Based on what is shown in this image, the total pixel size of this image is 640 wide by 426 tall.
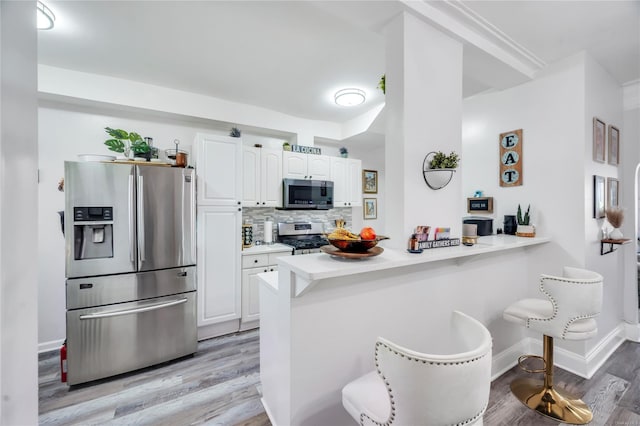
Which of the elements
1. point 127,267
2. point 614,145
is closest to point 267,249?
point 127,267

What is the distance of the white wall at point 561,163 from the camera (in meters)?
2.22

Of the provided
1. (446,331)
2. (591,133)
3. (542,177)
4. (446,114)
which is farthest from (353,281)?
(591,133)

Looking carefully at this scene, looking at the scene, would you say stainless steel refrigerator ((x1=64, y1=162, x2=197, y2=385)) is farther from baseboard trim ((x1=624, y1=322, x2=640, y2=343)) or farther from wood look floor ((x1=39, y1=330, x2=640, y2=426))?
baseboard trim ((x1=624, y1=322, x2=640, y2=343))

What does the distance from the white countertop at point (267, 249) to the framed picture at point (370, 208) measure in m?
1.77

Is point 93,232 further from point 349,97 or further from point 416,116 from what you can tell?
point 349,97

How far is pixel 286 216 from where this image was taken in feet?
12.8

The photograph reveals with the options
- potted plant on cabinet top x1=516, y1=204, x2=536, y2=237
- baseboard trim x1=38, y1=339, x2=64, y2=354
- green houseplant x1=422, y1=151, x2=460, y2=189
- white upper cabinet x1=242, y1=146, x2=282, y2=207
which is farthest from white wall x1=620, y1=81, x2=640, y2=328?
baseboard trim x1=38, y1=339, x2=64, y2=354

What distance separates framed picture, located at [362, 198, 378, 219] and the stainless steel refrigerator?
9.56 ft

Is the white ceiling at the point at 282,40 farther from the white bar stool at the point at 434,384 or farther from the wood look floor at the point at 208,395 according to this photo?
the wood look floor at the point at 208,395

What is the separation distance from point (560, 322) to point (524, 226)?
101 cm

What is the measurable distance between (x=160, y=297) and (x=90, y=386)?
0.79m

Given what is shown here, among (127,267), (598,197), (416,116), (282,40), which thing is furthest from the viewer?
(598,197)

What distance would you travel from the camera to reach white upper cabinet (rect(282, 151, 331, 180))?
357 centimetres

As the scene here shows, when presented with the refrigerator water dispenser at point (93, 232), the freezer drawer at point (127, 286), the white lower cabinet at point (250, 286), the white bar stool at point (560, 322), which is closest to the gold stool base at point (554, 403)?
the white bar stool at point (560, 322)
